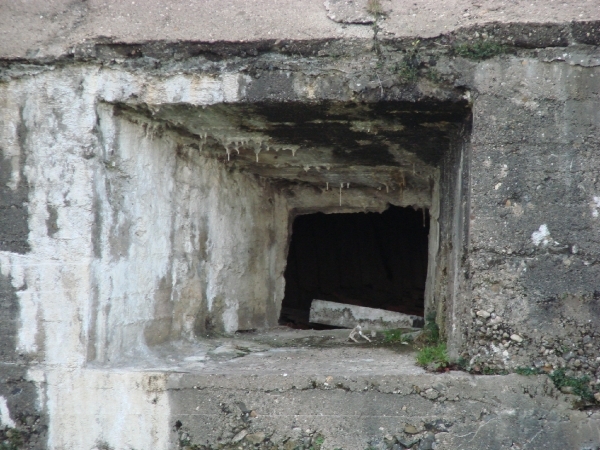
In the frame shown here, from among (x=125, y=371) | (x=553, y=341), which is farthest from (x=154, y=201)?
(x=553, y=341)

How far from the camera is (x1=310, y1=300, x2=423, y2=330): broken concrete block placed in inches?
168

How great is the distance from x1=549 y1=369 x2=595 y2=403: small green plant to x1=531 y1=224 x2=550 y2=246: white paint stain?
1.72 ft

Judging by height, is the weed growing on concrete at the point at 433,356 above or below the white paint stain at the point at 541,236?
below

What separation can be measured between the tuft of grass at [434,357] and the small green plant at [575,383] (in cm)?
43

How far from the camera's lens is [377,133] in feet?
9.80

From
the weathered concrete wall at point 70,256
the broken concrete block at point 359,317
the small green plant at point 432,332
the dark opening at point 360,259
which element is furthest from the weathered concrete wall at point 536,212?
the dark opening at point 360,259

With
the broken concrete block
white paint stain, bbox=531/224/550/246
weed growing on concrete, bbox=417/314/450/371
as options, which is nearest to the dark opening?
the broken concrete block

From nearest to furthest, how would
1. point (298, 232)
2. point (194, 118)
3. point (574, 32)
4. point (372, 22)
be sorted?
1. point (574, 32)
2. point (372, 22)
3. point (194, 118)
4. point (298, 232)

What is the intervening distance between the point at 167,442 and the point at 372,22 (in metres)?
2.03

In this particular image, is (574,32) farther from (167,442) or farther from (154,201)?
(167,442)

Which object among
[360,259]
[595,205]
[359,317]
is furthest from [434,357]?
[360,259]

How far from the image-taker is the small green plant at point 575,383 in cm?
244

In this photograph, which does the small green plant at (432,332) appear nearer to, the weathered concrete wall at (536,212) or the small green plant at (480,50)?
the weathered concrete wall at (536,212)

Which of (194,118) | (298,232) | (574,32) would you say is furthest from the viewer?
(298,232)
